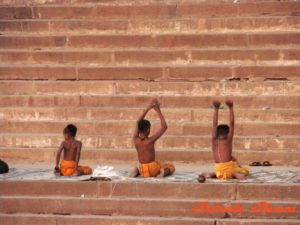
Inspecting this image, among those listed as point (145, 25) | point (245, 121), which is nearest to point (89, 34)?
point (145, 25)

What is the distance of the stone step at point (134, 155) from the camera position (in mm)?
8930

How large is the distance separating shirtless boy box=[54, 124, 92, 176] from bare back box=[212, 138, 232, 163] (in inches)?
56.5

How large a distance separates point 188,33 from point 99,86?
177 centimetres

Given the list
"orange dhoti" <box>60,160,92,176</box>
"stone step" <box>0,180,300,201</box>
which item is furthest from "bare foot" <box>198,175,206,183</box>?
"orange dhoti" <box>60,160,92,176</box>

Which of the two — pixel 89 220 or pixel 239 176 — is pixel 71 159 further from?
pixel 239 176

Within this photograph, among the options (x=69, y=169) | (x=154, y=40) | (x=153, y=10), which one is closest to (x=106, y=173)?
(x=69, y=169)

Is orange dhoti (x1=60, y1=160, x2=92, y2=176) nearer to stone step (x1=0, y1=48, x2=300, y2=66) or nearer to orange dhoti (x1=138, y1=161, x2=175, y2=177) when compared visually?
orange dhoti (x1=138, y1=161, x2=175, y2=177)

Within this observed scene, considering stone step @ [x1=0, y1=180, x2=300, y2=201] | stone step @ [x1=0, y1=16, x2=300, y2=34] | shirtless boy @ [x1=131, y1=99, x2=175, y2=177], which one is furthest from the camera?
stone step @ [x1=0, y1=16, x2=300, y2=34]

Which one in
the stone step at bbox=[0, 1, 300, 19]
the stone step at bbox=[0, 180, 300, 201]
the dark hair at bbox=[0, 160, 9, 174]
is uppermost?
the stone step at bbox=[0, 1, 300, 19]

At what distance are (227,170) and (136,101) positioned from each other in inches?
110

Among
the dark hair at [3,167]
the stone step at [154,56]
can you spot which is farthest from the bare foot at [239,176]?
the stone step at [154,56]

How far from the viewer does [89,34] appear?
11609 millimetres

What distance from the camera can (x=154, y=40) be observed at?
37.1ft

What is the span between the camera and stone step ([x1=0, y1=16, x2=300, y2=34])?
1127 cm
